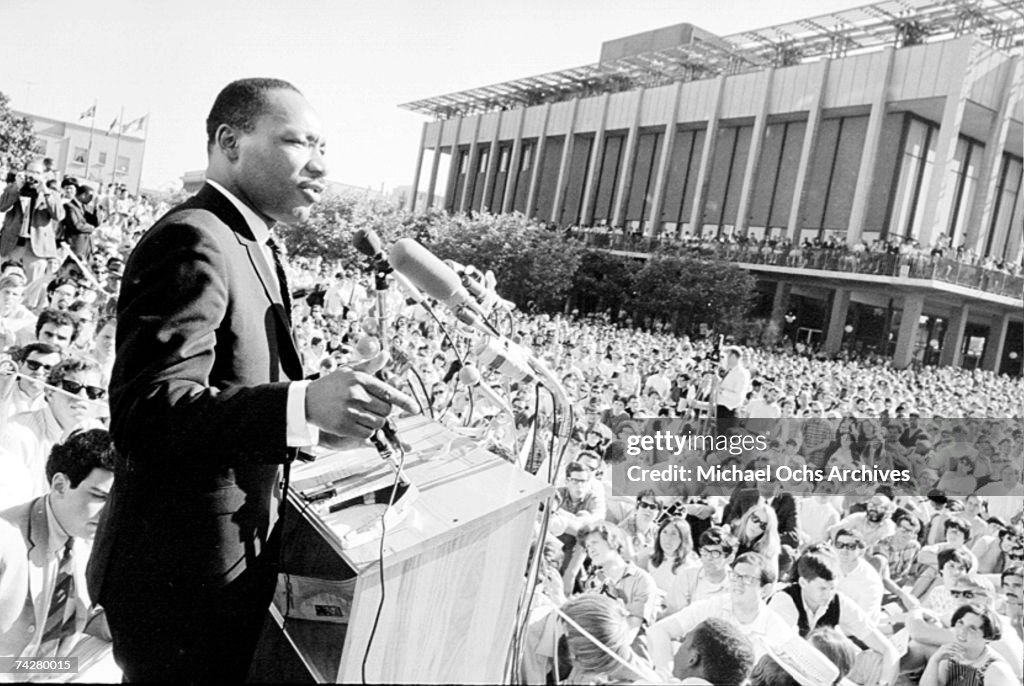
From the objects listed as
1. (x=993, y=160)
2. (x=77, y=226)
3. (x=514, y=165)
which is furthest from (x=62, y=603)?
(x=514, y=165)

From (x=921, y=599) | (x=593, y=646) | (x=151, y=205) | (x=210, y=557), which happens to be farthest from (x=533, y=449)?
(x=151, y=205)

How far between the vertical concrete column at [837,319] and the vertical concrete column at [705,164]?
5.30 metres

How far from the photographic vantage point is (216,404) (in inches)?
42.4

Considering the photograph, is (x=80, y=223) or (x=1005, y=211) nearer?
(x=80, y=223)

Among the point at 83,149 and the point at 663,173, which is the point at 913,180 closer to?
the point at 663,173

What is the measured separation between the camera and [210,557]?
1.24 m

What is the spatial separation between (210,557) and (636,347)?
1280 cm

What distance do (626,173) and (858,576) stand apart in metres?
24.7

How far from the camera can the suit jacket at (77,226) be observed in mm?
6031

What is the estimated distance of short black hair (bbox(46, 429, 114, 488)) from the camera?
83.2 inches

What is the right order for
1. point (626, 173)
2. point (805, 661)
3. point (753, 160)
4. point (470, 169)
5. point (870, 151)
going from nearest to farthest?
point (805, 661)
point (870, 151)
point (753, 160)
point (626, 173)
point (470, 169)

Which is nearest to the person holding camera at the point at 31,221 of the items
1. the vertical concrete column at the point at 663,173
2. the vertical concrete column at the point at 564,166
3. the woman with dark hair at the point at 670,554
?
the woman with dark hair at the point at 670,554

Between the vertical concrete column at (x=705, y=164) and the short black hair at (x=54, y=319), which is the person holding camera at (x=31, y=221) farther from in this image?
the vertical concrete column at (x=705, y=164)

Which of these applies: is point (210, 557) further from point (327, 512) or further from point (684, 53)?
point (684, 53)
